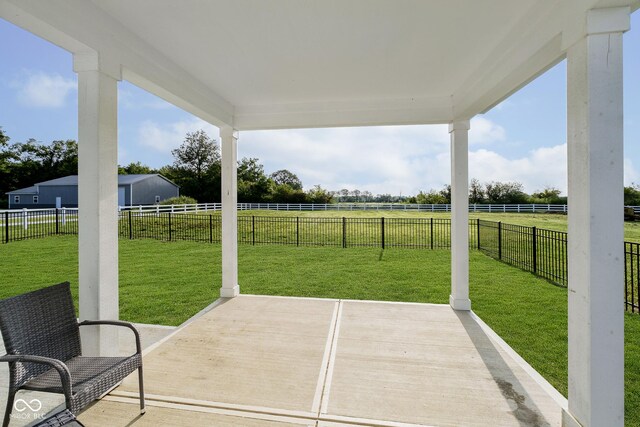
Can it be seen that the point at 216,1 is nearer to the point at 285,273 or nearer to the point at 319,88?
the point at 319,88

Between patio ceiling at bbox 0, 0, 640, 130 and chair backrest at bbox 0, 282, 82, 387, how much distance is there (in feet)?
5.62

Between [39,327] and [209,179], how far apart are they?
31413 mm

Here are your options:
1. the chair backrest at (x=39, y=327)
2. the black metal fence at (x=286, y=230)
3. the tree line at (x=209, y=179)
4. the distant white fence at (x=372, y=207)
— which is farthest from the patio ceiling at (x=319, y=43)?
the distant white fence at (x=372, y=207)

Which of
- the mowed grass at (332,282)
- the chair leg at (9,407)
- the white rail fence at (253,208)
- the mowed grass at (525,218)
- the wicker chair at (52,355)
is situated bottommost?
the mowed grass at (332,282)

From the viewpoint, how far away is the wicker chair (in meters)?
1.61

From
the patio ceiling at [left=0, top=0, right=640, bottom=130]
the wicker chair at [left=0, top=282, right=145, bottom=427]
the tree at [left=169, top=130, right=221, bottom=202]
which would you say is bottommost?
the wicker chair at [left=0, top=282, right=145, bottom=427]

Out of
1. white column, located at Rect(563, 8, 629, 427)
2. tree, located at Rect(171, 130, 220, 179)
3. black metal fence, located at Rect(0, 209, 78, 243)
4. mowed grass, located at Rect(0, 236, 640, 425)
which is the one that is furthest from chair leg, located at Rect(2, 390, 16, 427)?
tree, located at Rect(171, 130, 220, 179)

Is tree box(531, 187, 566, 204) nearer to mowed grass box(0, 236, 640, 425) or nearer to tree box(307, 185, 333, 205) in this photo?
tree box(307, 185, 333, 205)

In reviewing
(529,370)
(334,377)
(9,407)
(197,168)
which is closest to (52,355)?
(9,407)

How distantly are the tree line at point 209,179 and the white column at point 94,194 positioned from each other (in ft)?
45.9

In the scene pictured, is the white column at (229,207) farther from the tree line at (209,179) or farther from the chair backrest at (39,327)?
the tree line at (209,179)

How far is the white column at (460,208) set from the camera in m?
4.01

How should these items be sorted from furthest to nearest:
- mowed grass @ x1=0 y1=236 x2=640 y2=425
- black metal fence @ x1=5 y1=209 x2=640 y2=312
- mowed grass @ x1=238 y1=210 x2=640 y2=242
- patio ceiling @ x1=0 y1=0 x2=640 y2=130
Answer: black metal fence @ x1=5 y1=209 x2=640 y2=312 → mowed grass @ x1=238 y1=210 x2=640 y2=242 → mowed grass @ x1=0 y1=236 x2=640 y2=425 → patio ceiling @ x1=0 y1=0 x2=640 y2=130

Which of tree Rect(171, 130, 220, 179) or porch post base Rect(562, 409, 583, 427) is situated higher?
tree Rect(171, 130, 220, 179)
